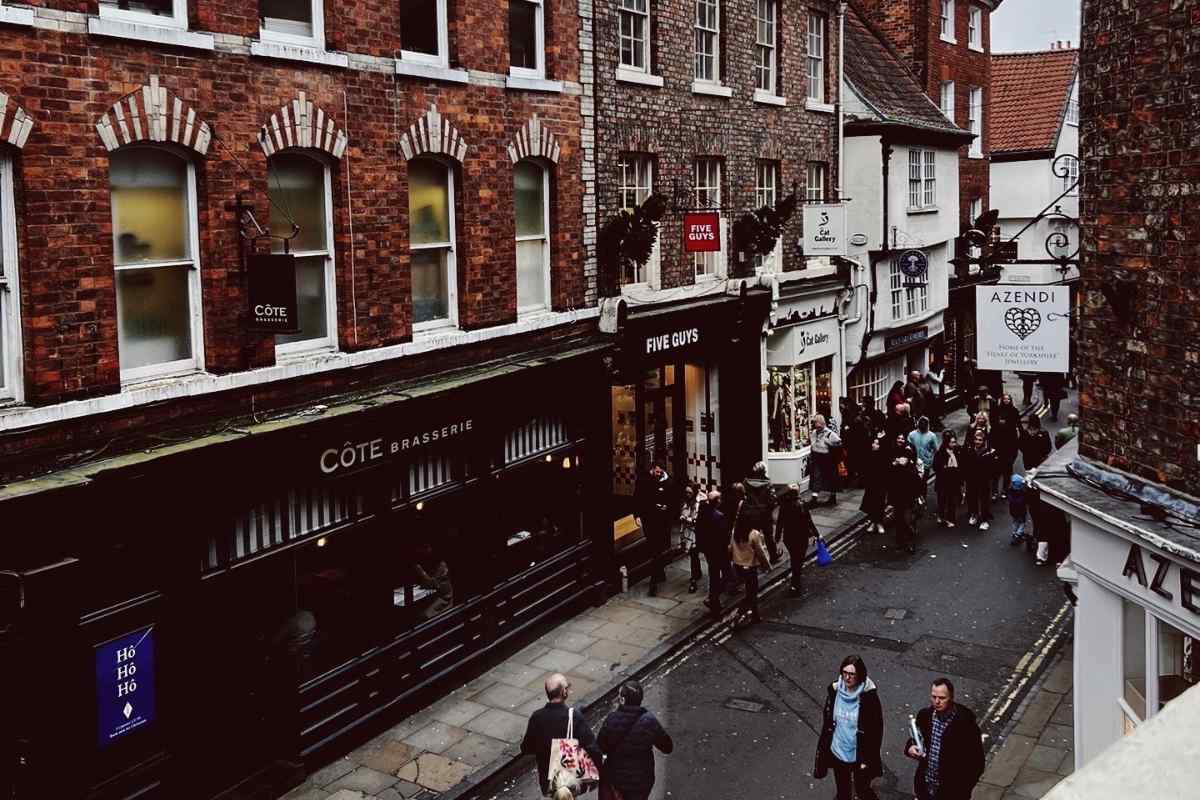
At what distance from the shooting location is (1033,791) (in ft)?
33.5

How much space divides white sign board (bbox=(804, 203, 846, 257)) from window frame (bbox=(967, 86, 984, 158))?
14820mm

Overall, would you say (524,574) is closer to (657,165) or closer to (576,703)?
(576,703)

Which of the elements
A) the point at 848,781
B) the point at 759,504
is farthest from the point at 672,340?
the point at 848,781

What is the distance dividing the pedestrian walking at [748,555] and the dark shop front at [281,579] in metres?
2.29

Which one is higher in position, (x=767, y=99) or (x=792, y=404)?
(x=767, y=99)

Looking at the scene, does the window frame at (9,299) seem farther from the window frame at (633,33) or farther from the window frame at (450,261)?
the window frame at (633,33)

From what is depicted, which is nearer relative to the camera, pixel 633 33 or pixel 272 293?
pixel 272 293

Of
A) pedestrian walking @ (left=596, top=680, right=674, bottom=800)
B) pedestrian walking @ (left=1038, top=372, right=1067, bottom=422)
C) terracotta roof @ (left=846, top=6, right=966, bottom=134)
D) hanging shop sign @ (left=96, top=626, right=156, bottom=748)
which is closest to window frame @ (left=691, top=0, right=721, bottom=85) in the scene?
terracotta roof @ (left=846, top=6, right=966, bottom=134)

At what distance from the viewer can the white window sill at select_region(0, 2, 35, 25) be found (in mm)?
8391

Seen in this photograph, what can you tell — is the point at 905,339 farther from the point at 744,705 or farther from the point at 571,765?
the point at 571,765

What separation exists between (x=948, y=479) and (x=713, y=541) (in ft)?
21.7

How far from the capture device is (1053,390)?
27.9 meters

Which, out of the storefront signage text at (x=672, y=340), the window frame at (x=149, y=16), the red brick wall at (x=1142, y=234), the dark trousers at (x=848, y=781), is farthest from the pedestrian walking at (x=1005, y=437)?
the window frame at (x=149, y=16)

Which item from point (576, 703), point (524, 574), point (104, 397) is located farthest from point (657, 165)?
point (104, 397)
